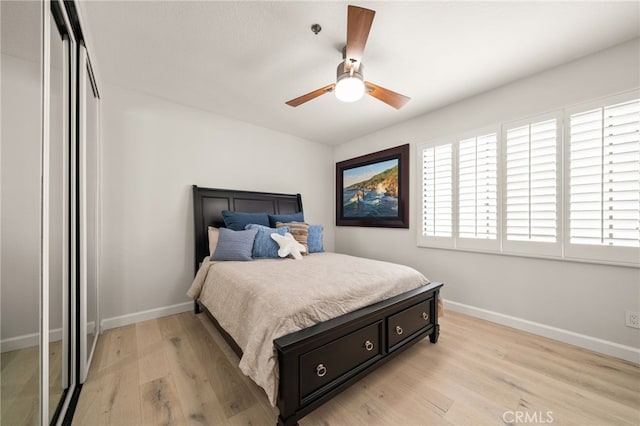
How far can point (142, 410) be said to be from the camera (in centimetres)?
144

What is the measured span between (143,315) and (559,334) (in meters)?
4.11

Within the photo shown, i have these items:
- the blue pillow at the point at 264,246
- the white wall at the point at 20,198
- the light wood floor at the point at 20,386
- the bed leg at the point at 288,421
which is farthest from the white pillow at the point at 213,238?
the bed leg at the point at 288,421

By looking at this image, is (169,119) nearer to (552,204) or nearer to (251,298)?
(251,298)

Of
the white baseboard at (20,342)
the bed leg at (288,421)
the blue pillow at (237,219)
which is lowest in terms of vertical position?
the bed leg at (288,421)

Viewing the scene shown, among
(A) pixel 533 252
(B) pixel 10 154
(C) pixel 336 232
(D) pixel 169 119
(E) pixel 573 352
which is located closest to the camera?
(B) pixel 10 154

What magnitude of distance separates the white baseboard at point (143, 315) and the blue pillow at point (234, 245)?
0.88 m

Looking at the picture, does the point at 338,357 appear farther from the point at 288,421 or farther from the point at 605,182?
the point at 605,182

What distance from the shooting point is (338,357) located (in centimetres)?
148

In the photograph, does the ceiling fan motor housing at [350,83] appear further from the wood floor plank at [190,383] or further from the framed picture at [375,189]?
the wood floor plank at [190,383]

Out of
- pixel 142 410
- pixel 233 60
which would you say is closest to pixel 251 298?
pixel 142 410

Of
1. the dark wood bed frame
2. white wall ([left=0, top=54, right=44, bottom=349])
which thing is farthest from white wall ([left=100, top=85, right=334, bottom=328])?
white wall ([left=0, top=54, right=44, bottom=349])

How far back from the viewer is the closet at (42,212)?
0.81 metres

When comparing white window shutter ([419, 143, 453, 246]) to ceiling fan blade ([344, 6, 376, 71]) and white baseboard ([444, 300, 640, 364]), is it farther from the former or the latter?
ceiling fan blade ([344, 6, 376, 71])

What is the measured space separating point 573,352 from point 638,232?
108cm
